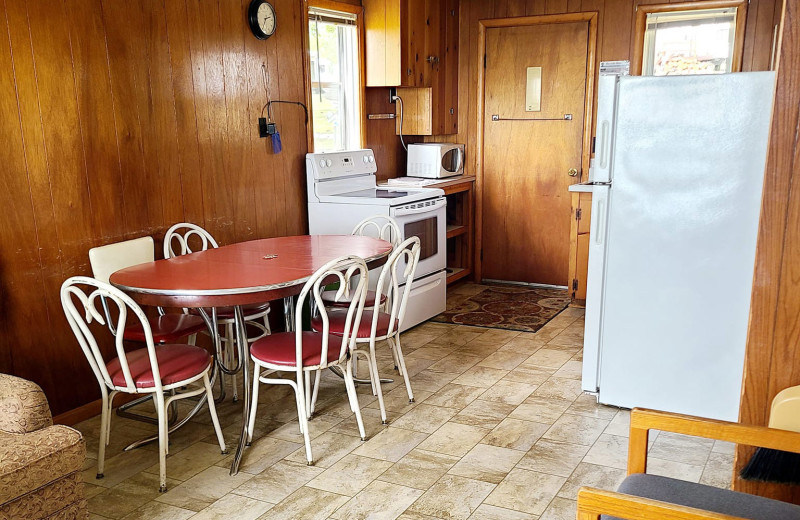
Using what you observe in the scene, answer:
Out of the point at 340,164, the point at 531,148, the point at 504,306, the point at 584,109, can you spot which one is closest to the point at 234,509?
the point at 340,164

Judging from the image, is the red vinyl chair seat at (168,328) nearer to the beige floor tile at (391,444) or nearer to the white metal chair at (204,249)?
the white metal chair at (204,249)

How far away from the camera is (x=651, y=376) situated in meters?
3.15

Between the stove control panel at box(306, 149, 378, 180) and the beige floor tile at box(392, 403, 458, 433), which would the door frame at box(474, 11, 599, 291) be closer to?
the stove control panel at box(306, 149, 378, 180)

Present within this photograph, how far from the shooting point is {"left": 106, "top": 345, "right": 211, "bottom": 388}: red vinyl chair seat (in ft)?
8.35

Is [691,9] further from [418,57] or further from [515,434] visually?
[515,434]

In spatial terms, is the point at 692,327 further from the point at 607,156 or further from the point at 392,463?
the point at 392,463

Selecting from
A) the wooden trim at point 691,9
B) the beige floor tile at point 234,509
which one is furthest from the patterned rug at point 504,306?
the beige floor tile at point 234,509

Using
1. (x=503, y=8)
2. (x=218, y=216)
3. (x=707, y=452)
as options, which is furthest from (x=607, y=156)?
(x=503, y=8)

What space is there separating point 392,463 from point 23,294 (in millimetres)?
1714

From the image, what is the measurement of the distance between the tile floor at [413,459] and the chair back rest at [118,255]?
71 centimetres

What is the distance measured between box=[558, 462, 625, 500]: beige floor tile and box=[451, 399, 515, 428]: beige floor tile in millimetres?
517

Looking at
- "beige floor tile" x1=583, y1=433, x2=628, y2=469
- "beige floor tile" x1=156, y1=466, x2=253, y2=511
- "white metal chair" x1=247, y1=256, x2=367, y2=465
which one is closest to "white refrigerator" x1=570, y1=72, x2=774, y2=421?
"beige floor tile" x1=583, y1=433, x2=628, y2=469

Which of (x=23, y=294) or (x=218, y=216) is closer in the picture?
(x=23, y=294)

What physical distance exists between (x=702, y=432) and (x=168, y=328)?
2.28 m
